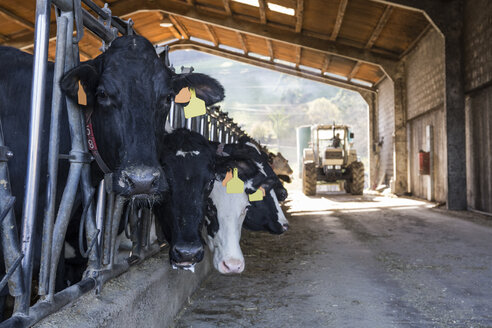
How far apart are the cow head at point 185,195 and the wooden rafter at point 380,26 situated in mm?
9183

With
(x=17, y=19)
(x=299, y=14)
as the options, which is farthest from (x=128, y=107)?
(x=17, y=19)

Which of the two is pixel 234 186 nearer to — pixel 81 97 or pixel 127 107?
pixel 127 107

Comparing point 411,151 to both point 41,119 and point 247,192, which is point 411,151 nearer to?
point 247,192

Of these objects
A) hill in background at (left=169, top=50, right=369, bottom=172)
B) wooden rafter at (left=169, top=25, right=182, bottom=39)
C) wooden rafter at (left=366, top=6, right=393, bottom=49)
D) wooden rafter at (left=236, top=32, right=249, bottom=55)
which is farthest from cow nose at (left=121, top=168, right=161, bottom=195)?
hill in background at (left=169, top=50, right=369, bottom=172)

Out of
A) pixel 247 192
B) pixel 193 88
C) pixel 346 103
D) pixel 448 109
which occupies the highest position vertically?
pixel 346 103

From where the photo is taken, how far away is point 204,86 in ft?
9.86

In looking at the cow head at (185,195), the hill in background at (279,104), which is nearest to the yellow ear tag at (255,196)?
the cow head at (185,195)

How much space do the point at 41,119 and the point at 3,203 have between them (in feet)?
1.20

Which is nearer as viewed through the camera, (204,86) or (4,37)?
(204,86)

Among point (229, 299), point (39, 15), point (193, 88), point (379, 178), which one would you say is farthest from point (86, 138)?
point (379, 178)

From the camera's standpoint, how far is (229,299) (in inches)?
146

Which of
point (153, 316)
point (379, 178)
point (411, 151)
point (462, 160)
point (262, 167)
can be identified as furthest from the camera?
point (379, 178)

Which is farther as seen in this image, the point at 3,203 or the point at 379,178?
the point at 379,178

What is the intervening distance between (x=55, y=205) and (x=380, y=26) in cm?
1165
